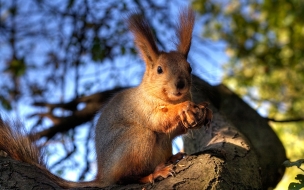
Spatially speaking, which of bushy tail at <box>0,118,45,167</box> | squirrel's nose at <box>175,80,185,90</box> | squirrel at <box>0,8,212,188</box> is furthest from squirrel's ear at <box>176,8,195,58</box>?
bushy tail at <box>0,118,45,167</box>

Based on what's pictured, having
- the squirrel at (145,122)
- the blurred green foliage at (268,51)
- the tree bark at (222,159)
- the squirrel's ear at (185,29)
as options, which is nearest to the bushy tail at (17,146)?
the squirrel at (145,122)

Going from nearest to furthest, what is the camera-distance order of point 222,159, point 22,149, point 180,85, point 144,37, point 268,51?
point 222,159 → point 180,85 → point 22,149 → point 144,37 → point 268,51

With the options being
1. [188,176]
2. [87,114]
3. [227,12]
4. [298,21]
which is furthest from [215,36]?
[188,176]

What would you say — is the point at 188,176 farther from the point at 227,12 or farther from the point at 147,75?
the point at 227,12

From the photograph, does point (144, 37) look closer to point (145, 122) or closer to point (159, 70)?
point (159, 70)

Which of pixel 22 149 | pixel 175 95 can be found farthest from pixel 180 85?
pixel 22 149

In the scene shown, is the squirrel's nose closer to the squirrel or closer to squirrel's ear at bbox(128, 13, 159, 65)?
the squirrel
